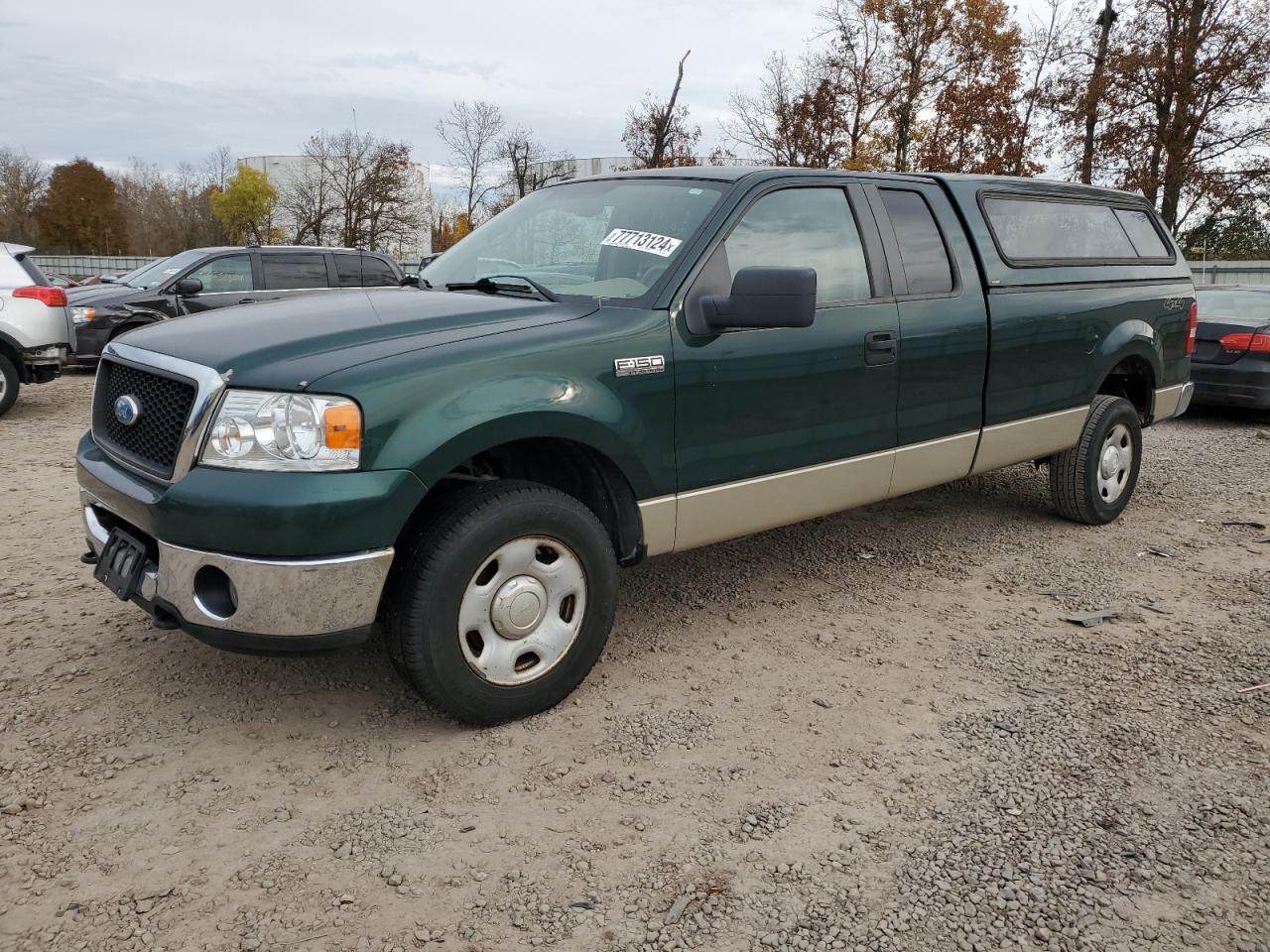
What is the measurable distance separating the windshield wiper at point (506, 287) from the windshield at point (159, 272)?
9.55 metres

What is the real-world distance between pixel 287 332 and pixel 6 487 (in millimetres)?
4614

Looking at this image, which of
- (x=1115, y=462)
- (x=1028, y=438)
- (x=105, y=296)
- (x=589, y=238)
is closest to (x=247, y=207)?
(x=105, y=296)

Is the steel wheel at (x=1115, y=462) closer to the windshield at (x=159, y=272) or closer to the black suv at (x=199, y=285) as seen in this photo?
the black suv at (x=199, y=285)

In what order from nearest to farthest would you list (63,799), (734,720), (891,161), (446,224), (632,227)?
1. (63,799)
2. (734,720)
3. (632,227)
4. (891,161)
5. (446,224)

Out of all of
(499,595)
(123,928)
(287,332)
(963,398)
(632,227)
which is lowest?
(123,928)

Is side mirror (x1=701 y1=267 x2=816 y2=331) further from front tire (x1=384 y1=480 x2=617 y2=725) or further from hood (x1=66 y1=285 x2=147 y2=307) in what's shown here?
hood (x1=66 y1=285 x2=147 y2=307)

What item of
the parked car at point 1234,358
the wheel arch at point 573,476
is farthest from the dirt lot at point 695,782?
the parked car at point 1234,358

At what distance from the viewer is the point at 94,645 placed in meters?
3.91

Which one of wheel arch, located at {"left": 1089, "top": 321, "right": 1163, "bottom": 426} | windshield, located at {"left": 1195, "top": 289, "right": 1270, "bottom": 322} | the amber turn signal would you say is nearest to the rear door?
wheel arch, located at {"left": 1089, "top": 321, "right": 1163, "bottom": 426}

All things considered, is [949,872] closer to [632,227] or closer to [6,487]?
[632,227]

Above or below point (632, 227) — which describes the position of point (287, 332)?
below

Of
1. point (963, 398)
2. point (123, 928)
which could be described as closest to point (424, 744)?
point (123, 928)

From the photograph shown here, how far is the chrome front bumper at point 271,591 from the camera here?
9.16 ft

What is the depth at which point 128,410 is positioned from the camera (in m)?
3.26
